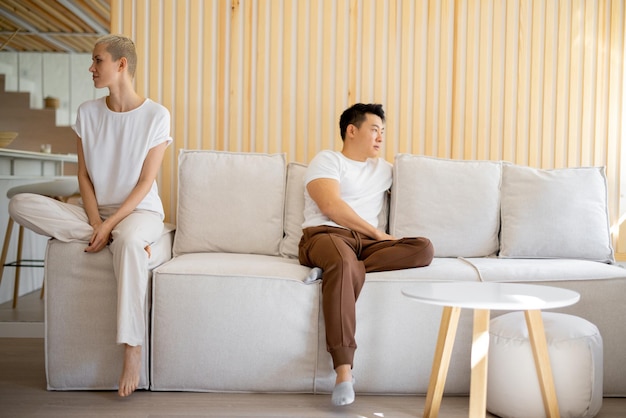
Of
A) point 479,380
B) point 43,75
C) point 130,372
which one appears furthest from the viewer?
point 43,75

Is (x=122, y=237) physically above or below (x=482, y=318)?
above

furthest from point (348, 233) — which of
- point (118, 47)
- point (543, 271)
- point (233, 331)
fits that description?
point (118, 47)

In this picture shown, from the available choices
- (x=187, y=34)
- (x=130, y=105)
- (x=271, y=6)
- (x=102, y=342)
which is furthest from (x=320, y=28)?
(x=102, y=342)

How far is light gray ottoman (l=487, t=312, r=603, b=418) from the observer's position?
2314mm

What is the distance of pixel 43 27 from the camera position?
11.8 feet

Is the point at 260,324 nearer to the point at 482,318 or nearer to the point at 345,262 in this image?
the point at 345,262

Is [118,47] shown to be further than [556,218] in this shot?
No

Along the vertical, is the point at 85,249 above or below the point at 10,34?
below

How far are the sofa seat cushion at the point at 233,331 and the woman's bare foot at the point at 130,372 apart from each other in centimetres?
11

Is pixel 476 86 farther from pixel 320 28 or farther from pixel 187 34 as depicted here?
pixel 187 34

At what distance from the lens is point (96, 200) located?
292cm

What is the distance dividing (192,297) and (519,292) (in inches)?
48.0

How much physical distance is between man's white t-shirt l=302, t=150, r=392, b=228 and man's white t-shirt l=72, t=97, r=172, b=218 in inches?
26.9

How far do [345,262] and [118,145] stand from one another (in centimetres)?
114
